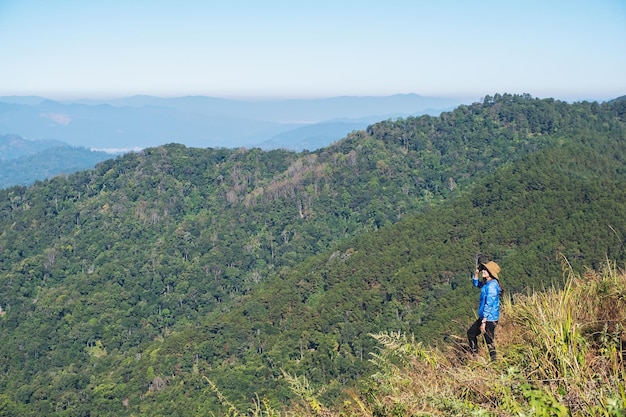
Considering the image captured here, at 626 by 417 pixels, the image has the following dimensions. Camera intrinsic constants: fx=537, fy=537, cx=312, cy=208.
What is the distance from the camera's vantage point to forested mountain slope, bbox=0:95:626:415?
35.4 meters

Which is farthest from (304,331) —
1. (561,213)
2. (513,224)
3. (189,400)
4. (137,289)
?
(137,289)

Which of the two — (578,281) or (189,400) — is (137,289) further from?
(578,281)

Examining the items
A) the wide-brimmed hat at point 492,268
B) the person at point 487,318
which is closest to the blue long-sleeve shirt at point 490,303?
the person at point 487,318

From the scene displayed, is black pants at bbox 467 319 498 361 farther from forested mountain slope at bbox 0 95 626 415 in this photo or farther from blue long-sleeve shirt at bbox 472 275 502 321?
forested mountain slope at bbox 0 95 626 415

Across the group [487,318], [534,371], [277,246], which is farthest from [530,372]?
[277,246]

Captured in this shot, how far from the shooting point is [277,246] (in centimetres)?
6562

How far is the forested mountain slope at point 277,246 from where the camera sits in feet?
116

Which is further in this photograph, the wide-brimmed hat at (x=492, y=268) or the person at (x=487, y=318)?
the wide-brimmed hat at (x=492, y=268)

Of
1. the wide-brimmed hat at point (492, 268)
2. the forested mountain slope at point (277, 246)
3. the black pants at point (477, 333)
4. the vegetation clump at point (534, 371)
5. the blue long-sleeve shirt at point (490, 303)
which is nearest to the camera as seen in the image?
the vegetation clump at point (534, 371)

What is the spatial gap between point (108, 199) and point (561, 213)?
57.9 m

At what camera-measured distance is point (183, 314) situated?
179ft

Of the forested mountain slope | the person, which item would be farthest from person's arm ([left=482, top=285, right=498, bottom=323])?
the forested mountain slope

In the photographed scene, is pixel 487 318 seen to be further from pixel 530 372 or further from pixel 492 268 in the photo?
pixel 530 372

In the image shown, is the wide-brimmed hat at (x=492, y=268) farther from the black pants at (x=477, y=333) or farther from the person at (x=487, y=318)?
the black pants at (x=477, y=333)
